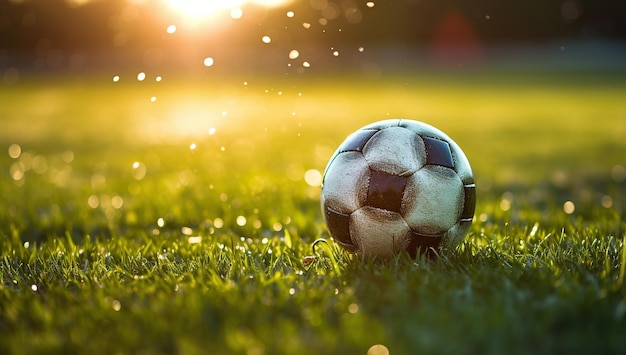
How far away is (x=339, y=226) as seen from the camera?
364cm

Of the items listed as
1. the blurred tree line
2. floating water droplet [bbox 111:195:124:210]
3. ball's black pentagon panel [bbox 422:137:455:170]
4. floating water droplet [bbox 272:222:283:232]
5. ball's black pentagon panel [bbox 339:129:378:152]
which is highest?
ball's black pentagon panel [bbox 339:129:378:152]

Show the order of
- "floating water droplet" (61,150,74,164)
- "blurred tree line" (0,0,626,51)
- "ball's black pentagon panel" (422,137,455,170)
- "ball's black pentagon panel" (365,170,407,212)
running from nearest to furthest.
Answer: "ball's black pentagon panel" (365,170,407,212) → "ball's black pentagon panel" (422,137,455,170) → "floating water droplet" (61,150,74,164) → "blurred tree line" (0,0,626,51)

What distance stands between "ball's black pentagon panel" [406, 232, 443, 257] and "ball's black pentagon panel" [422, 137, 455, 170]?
1.22ft

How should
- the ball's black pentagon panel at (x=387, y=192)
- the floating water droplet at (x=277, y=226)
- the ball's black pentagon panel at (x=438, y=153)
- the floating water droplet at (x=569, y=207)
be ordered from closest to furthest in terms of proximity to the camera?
the ball's black pentagon panel at (x=387, y=192)
the ball's black pentagon panel at (x=438, y=153)
the floating water droplet at (x=277, y=226)
the floating water droplet at (x=569, y=207)

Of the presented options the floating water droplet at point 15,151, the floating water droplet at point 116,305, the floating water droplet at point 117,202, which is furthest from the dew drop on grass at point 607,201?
the floating water droplet at point 15,151

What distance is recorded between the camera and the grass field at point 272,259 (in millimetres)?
2611

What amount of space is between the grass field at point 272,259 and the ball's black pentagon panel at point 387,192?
292 millimetres

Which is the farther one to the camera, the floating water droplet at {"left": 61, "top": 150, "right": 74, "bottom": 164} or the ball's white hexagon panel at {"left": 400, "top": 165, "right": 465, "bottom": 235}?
the floating water droplet at {"left": 61, "top": 150, "right": 74, "bottom": 164}

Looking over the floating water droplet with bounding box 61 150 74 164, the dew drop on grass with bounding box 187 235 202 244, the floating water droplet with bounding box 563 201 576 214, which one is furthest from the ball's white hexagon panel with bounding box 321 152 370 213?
the floating water droplet with bounding box 61 150 74 164

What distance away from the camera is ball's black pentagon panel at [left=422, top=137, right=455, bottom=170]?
3.60m

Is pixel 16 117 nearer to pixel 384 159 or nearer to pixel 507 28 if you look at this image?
pixel 384 159

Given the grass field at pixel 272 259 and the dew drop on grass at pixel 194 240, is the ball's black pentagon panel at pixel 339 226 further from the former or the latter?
the dew drop on grass at pixel 194 240

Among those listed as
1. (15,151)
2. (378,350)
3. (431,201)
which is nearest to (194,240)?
(431,201)

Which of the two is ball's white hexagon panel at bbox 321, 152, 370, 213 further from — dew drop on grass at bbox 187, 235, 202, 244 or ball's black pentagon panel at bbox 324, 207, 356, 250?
dew drop on grass at bbox 187, 235, 202, 244
